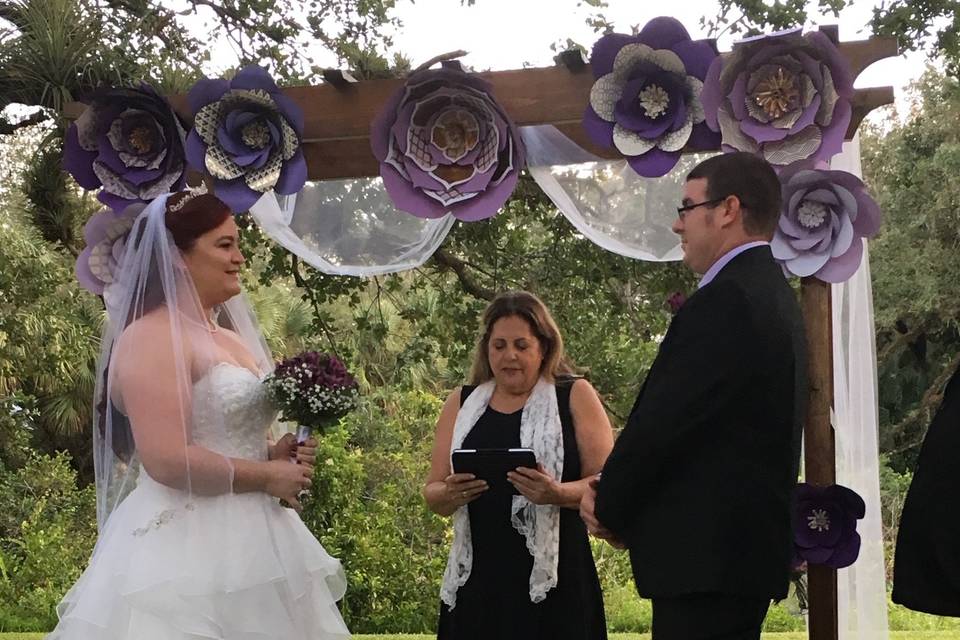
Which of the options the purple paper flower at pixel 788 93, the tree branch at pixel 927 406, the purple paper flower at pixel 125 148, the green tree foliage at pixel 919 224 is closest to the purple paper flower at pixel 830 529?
the purple paper flower at pixel 788 93

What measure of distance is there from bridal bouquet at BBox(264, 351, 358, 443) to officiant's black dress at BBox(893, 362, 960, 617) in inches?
62.8

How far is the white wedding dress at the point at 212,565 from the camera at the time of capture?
2.96 m

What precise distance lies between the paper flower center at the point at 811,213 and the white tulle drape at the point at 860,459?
29 cm

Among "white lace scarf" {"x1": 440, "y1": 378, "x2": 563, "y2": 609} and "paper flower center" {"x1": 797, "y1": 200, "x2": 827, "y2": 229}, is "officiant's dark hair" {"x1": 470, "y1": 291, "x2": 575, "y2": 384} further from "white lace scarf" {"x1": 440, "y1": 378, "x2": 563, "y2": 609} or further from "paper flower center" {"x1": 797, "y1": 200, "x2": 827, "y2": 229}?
"paper flower center" {"x1": 797, "y1": 200, "x2": 827, "y2": 229}

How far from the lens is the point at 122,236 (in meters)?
3.98

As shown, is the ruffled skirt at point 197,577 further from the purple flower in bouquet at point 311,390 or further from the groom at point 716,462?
the groom at point 716,462

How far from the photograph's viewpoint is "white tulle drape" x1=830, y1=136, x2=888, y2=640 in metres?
3.66

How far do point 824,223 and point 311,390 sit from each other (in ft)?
5.65

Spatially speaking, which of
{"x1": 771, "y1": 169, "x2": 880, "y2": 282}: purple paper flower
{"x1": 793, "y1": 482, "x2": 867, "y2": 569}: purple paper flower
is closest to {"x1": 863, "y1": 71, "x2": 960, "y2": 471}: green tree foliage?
{"x1": 771, "y1": 169, "x2": 880, "y2": 282}: purple paper flower

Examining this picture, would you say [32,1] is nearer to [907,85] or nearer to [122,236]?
[122,236]

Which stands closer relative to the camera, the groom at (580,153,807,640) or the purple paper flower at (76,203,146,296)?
the groom at (580,153,807,640)

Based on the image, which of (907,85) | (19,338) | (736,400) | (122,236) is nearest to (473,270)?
(122,236)

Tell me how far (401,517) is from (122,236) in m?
5.52

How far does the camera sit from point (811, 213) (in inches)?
141
